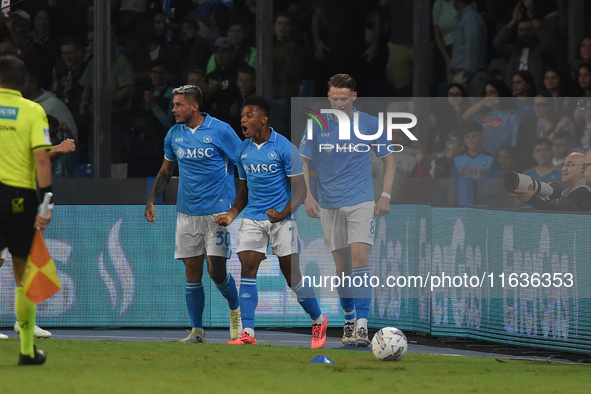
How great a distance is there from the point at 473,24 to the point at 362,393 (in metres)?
8.22

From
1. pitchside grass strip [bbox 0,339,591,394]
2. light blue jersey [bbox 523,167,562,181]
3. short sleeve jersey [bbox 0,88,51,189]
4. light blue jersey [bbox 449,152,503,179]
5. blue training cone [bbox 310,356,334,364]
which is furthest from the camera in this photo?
light blue jersey [bbox 449,152,503,179]

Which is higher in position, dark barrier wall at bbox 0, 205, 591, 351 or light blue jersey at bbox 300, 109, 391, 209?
light blue jersey at bbox 300, 109, 391, 209

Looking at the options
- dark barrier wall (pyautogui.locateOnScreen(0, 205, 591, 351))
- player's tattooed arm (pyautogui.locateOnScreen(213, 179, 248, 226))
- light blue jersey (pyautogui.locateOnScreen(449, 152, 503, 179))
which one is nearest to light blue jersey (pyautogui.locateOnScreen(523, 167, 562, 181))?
light blue jersey (pyautogui.locateOnScreen(449, 152, 503, 179))

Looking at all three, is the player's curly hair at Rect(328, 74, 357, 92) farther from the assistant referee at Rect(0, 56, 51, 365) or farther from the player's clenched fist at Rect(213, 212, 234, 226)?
the assistant referee at Rect(0, 56, 51, 365)

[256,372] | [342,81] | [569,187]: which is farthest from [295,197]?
[569,187]

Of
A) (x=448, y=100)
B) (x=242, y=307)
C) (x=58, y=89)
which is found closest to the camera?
(x=242, y=307)

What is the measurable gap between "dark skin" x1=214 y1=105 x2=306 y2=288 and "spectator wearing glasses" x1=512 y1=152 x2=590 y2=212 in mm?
2145

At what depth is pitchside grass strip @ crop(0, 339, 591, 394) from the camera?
6.75m

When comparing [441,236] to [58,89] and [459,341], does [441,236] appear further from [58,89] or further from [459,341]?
[58,89]

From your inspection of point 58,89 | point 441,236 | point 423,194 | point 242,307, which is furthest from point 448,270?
point 58,89

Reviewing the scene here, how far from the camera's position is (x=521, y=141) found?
487 inches

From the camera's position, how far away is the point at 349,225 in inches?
408

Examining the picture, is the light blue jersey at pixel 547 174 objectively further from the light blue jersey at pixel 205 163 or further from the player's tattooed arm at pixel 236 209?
the light blue jersey at pixel 205 163

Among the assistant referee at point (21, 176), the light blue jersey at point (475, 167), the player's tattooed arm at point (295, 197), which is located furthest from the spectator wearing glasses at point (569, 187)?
the assistant referee at point (21, 176)
